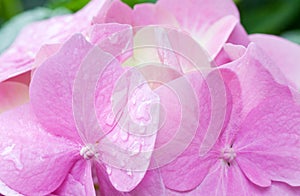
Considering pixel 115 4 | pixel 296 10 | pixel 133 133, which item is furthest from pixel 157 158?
pixel 296 10

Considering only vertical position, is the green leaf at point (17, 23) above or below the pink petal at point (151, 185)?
below

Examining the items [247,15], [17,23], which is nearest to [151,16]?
[17,23]

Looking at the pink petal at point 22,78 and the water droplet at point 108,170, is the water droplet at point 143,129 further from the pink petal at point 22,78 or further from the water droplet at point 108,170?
the pink petal at point 22,78

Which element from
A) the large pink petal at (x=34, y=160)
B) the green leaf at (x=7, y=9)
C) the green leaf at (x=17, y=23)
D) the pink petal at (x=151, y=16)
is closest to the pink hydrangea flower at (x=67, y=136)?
the large pink petal at (x=34, y=160)

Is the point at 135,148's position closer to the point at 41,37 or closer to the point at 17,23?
the point at 41,37

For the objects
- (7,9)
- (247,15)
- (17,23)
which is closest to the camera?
(17,23)

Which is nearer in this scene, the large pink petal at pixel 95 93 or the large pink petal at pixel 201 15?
the large pink petal at pixel 95 93
